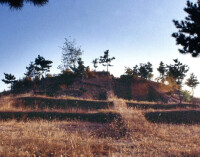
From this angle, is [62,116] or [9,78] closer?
[62,116]

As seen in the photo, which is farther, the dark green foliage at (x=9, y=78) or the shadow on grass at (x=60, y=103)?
the dark green foliage at (x=9, y=78)

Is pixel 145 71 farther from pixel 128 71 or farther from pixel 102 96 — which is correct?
pixel 102 96

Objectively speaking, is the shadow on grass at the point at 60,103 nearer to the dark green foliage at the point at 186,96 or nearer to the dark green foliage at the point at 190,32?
the dark green foliage at the point at 190,32

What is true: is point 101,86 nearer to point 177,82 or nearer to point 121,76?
point 121,76

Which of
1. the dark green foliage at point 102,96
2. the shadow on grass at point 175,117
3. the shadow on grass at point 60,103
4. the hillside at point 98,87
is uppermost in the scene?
the hillside at point 98,87

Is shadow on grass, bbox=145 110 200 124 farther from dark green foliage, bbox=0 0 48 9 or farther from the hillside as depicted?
the hillside

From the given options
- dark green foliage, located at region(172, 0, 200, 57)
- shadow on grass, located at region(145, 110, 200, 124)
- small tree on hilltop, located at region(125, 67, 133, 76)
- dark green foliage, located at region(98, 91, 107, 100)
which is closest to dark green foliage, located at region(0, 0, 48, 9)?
dark green foliage, located at region(172, 0, 200, 57)

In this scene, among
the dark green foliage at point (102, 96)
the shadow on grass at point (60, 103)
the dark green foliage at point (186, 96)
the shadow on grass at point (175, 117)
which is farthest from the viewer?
the dark green foliage at point (186, 96)

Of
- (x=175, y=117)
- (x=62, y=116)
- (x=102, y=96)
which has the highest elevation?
(x=102, y=96)

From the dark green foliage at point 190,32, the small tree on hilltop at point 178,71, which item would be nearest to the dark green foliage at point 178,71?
the small tree on hilltop at point 178,71

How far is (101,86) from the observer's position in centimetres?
3256

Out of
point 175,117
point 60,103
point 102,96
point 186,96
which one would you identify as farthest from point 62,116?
point 186,96

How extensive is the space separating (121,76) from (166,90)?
1037 centimetres

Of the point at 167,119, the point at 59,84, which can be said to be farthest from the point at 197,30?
the point at 59,84
